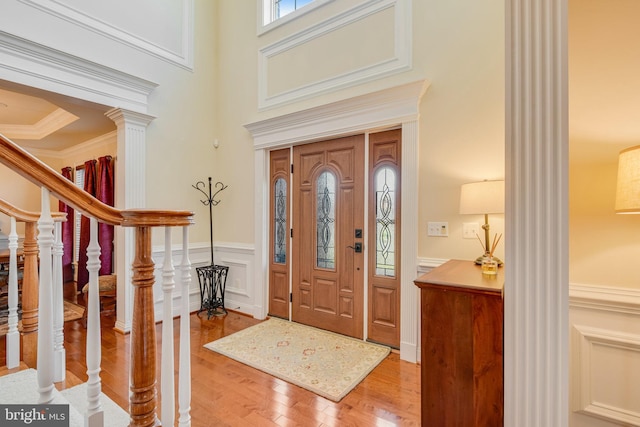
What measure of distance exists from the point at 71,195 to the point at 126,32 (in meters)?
3.27

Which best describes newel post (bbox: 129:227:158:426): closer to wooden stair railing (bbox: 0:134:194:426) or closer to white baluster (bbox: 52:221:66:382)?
wooden stair railing (bbox: 0:134:194:426)

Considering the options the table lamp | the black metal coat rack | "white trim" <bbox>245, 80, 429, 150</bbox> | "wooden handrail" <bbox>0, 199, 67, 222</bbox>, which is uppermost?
"white trim" <bbox>245, 80, 429, 150</bbox>

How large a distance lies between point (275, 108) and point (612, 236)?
127 inches

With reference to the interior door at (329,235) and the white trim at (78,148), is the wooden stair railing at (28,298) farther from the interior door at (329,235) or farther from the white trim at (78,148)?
the white trim at (78,148)

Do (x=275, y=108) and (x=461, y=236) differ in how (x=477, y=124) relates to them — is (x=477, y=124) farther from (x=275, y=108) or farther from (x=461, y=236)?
(x=275, y=108)

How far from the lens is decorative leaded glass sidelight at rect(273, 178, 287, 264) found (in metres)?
3.63

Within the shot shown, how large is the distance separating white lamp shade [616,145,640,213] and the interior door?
1.98 m

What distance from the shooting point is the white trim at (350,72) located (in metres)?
2.77

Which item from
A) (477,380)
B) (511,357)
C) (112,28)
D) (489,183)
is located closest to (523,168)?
(511,357)

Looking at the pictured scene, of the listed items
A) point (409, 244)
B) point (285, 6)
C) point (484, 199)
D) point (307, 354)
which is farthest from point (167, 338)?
point (285, 6)

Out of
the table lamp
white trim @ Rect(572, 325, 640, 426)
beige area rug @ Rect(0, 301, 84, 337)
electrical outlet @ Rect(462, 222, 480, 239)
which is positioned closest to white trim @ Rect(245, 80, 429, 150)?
the table lamp

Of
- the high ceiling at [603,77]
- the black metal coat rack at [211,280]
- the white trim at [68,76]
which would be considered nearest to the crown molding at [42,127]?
the white trim at [68,76]

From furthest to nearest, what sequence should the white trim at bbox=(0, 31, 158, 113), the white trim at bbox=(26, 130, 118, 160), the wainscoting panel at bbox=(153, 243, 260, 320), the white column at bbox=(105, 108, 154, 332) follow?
the white trim at bbox=(26, 130, 118, 160) < the wainscoting panel at bbox=(153, 243, 260, 320) < the white column at bbox=(105, 108, 154, 332) < the white trim at bbox=(0, 31, 158, 113)

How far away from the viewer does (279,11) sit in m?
3.77
